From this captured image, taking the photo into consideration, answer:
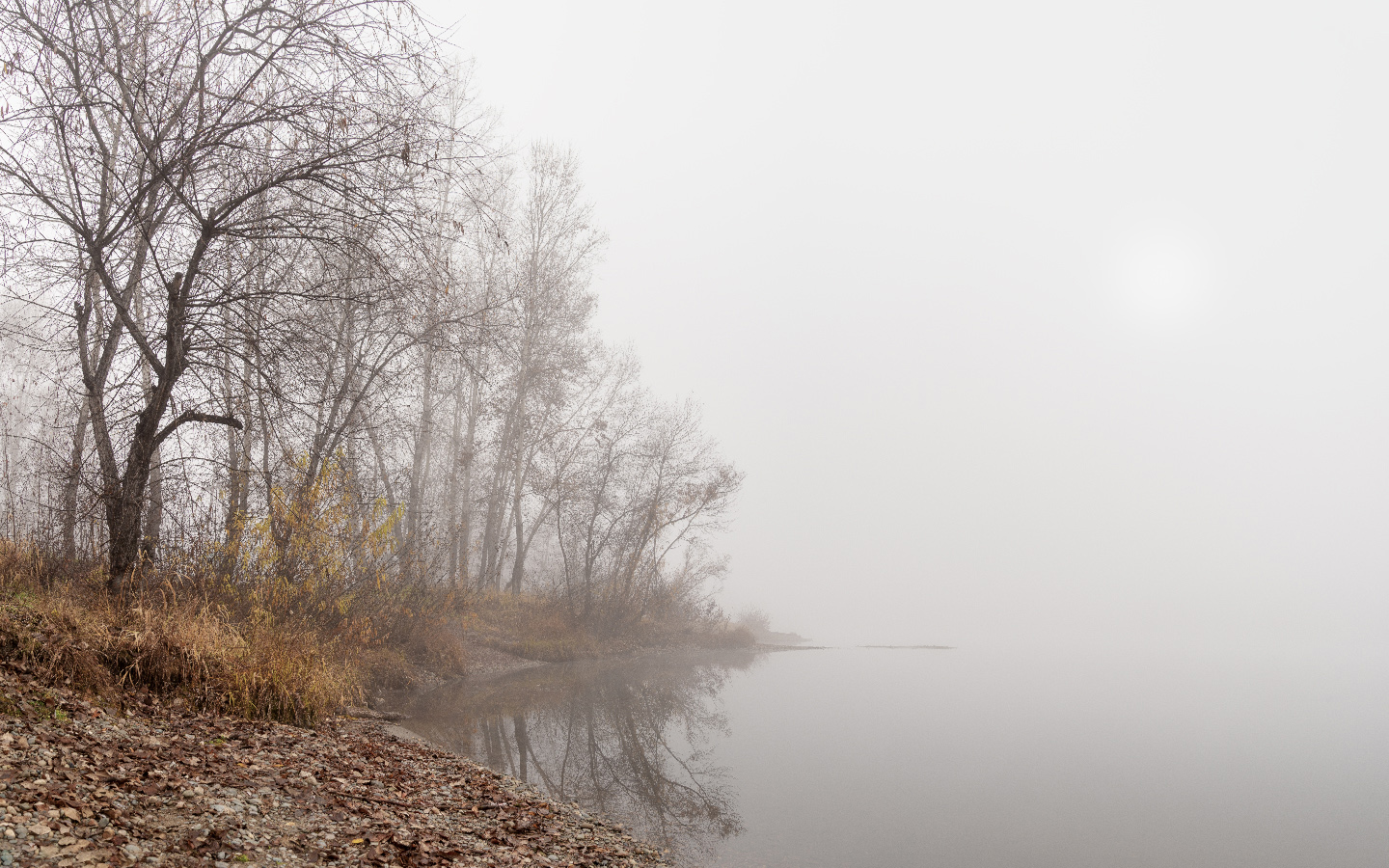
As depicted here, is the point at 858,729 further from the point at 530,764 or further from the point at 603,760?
the point at 530,764

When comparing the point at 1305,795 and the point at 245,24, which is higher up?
the point at 245,24

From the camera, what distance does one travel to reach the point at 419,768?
23.0ft

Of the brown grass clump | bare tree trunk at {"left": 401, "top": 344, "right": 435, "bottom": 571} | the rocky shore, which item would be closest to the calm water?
the rocky shore

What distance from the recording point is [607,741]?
37.8 ft

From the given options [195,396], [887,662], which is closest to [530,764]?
[195,396]

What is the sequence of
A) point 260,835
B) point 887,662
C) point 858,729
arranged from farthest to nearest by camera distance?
point 887,662
point 858,729
point 260,835

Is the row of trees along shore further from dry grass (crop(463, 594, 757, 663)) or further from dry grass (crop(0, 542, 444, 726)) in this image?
dry grass (crop(463, 594, 757, 663))

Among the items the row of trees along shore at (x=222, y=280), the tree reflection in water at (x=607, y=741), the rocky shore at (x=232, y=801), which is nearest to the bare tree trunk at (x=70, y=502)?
the row of trees along shore at (x=222, y=280)

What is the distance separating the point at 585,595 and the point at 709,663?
16.6ft

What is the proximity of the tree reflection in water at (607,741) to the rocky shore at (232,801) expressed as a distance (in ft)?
5.37

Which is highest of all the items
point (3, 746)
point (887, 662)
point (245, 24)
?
point (245, 24)

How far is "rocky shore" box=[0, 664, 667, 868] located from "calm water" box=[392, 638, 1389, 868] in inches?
84.3

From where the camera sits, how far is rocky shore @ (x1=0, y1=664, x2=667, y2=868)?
3.46m

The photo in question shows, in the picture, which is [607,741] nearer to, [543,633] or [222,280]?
[222,280]
